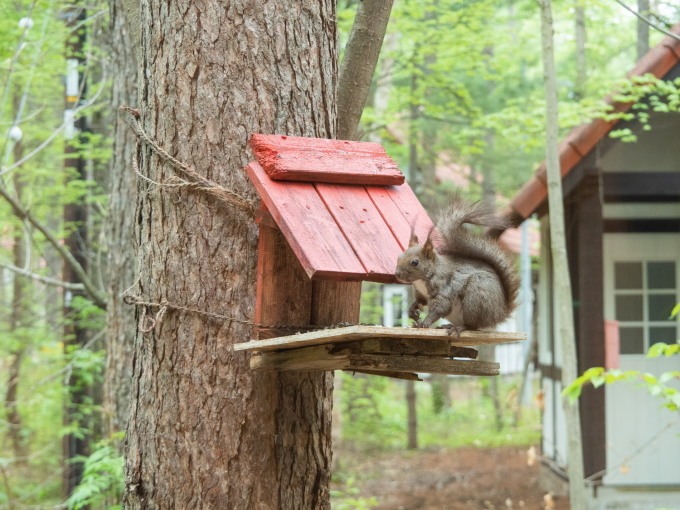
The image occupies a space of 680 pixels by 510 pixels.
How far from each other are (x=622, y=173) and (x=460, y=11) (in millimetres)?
2692

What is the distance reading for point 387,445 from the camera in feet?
43.1

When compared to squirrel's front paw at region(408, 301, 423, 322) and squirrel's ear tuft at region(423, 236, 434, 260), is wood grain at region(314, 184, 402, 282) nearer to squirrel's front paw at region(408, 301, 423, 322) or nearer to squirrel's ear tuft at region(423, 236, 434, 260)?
squirrel's ear tuft at region(423, 236, 434, 260)

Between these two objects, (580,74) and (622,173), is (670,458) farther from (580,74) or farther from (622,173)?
(580,74)

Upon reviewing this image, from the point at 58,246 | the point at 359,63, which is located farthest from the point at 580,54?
the point at 359,63

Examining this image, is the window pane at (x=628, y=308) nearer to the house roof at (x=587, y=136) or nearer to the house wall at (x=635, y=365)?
the house wall at (x=635, y=365)

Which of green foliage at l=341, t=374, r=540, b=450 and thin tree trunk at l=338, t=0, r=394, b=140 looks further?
green foliage at l=341, t=374, r=540, b=450

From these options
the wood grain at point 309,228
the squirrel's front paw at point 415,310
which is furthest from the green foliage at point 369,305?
the wood grain at point 309,228

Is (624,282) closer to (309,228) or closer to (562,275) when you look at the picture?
(562,275)

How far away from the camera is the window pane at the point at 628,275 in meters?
8.57

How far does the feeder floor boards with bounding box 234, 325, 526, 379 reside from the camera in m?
2.30

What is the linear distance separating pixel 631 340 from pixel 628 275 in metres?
0.69

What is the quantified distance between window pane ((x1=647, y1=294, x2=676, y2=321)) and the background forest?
2.09 m

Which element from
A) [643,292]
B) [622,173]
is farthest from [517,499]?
[622,173]

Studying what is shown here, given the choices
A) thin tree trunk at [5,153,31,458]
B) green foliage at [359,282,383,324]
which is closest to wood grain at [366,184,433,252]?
thin tree trunk at [5,153,31,458]
